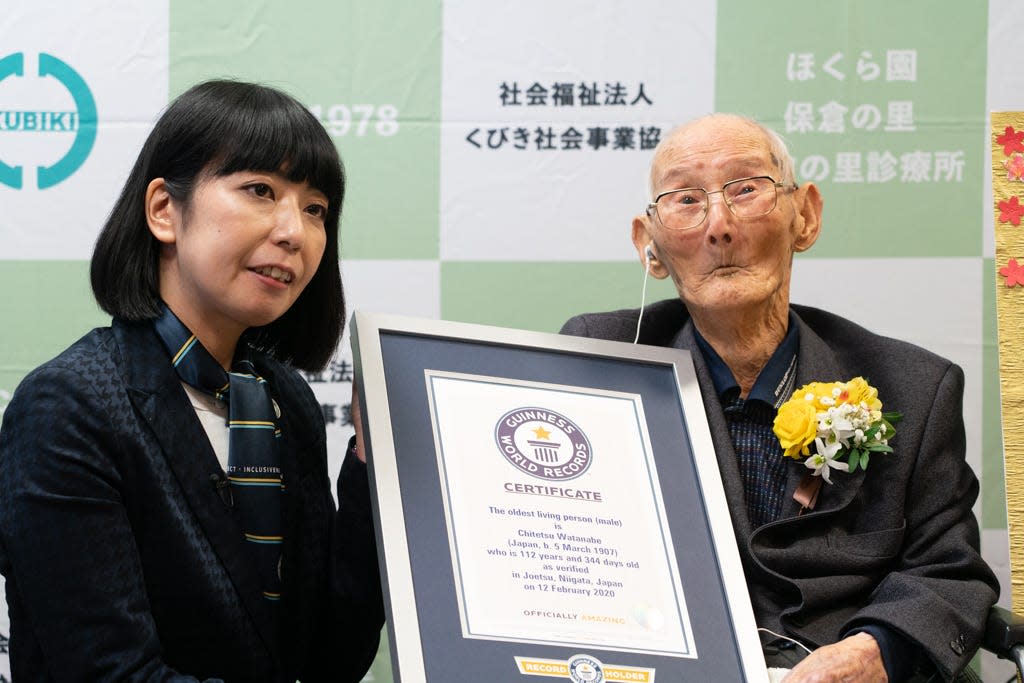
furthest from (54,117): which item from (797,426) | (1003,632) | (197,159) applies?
(1003,632)

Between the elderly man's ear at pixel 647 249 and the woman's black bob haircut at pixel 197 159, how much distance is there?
0.71 meters

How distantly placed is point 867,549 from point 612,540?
0.54 meters

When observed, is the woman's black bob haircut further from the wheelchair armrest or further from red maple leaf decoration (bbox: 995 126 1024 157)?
the wheelchair armrest

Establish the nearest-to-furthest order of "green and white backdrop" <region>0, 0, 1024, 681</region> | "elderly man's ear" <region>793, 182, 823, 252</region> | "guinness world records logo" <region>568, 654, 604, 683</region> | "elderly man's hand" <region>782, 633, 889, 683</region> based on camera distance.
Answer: "guinness world records logo" <region>568, 654, 604, 683</region> → "elderly man's hand" <region>782, 633, 889, 683</region> → "elderly man's ear" <region>793, 182, 823, 252</region> → "green and white backdrop" <region>0, 0, 1024, 681</region>

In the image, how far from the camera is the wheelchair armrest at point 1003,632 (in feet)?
6.07

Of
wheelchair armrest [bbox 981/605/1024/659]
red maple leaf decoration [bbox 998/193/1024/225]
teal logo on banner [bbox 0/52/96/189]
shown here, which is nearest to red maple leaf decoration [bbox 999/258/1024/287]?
red maple leaf decoration [bbox 998/193/1024/225]

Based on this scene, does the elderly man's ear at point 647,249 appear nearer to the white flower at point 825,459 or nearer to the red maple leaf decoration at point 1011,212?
the white flower at point 825,459

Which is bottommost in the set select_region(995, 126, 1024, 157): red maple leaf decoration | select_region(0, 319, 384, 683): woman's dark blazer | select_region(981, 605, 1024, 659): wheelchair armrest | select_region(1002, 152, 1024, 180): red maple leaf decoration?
select_region(981, 605, 1024, 659): wheelchair armrest

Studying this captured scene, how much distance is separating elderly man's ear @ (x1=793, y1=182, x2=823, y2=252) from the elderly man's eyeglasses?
12cm

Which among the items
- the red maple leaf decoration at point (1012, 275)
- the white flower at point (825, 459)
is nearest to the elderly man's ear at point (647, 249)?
the white flower at point (825, 459)

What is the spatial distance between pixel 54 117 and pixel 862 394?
2173mm

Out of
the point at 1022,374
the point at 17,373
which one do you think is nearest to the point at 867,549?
the point at 1022,374

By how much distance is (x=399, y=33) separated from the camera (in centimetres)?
284

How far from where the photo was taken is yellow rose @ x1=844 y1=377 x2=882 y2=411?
193cm
